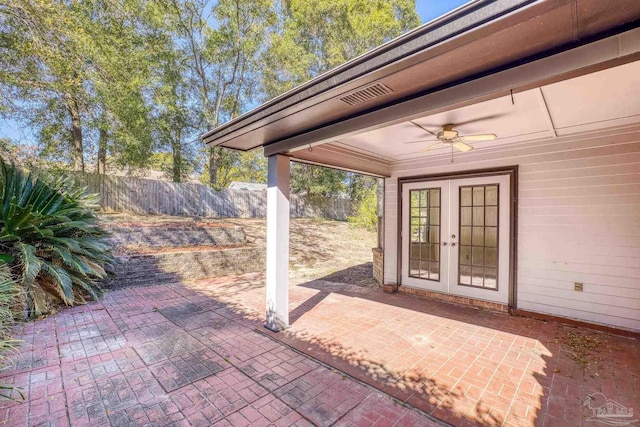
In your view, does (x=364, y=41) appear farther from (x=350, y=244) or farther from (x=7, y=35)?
(x=7, y=35)

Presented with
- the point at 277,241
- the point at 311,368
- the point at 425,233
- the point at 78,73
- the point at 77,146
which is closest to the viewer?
the point at 311,368

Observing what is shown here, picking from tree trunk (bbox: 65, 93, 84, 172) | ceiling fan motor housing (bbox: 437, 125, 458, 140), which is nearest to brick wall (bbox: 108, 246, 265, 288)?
ceiling fan motor housing (bbox: 437, 125, 458, 140)

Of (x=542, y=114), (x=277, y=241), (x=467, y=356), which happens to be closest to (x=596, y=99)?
(x=542, y=114)

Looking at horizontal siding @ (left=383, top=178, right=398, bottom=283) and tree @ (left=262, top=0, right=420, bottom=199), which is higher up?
tree @ (left=262, top=0, right=420, bottom=199)

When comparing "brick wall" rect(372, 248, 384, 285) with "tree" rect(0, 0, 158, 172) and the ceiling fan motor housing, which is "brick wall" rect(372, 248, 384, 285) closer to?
the ceiling fan motor housing

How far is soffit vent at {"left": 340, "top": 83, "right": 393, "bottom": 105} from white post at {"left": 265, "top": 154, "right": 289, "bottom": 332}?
59.0 inches

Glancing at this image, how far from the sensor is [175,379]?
8.55 ft

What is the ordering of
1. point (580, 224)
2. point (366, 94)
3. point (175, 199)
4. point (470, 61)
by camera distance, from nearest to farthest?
point (470, 61), point (366, 94), point (580, 224), point (175, 199)

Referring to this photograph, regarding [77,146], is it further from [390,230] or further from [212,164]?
[390,230]

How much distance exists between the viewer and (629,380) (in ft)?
8.61

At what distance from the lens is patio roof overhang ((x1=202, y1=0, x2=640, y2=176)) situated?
1.33 m

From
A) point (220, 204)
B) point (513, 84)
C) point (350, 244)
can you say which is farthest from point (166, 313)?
point (220, 204)

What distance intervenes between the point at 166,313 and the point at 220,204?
10.2m

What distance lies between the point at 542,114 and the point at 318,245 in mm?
8543
